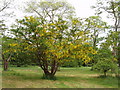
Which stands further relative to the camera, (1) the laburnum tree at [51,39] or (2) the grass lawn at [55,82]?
(1) the laburnum tree at [51,39]

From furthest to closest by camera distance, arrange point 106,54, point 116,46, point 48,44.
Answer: point 106,54 → point 116,46 → point 48,44

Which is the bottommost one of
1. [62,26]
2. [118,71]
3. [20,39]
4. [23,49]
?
[118,71]

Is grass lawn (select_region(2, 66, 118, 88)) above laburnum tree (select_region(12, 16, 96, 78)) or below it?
below

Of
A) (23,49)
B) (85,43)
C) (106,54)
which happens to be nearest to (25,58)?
(23,49)

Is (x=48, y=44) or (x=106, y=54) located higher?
(x=48, y=44)

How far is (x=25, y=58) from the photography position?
786 centimetres

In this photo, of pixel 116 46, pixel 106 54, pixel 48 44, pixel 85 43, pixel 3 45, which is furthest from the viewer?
pixel 106 54

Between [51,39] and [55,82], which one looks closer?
[51,39]

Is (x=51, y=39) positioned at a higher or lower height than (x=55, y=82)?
higher

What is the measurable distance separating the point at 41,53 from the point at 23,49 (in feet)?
2.95

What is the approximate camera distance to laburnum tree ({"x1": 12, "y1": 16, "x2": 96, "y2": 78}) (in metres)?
6.40

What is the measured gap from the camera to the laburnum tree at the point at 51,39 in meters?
6.40

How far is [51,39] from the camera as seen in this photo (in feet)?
21.9

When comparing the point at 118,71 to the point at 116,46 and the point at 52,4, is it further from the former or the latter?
the point at 52,4
